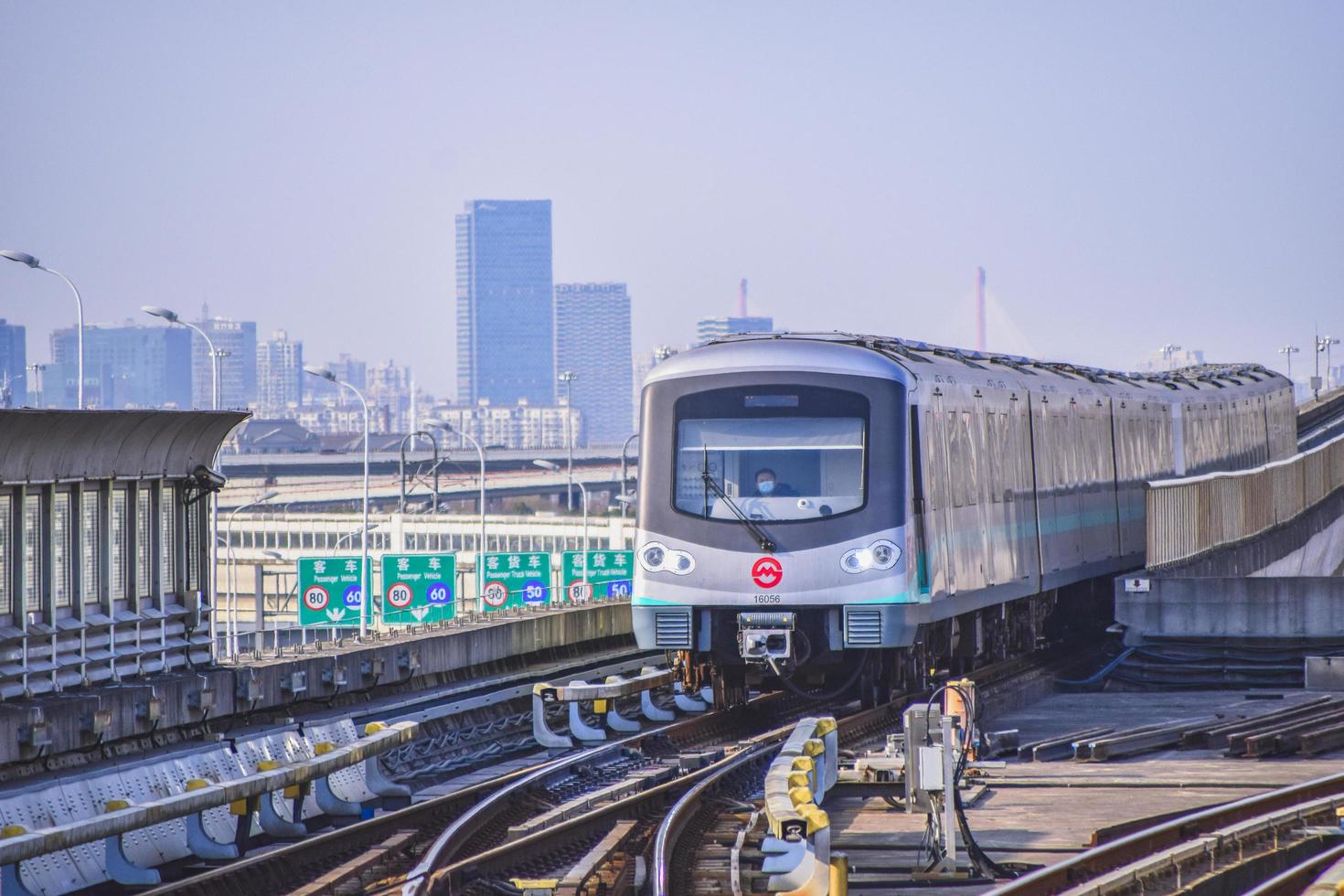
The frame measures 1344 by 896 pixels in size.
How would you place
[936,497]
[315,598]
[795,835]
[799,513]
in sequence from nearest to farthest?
1. [795,835]
2. [799,513]
3. [936,497]
4. [315,598]

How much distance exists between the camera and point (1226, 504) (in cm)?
3603

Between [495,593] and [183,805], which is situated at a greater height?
[183,805]

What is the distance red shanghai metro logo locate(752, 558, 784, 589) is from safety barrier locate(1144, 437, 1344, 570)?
11.9m

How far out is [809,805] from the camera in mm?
11547

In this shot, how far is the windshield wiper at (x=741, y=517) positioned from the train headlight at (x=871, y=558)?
672 millimetres

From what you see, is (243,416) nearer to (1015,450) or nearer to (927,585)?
(927,585)

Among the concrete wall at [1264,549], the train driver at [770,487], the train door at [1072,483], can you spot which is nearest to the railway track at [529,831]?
the train driver at [770,487]

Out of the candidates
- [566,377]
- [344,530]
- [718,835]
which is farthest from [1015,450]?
[344,530]

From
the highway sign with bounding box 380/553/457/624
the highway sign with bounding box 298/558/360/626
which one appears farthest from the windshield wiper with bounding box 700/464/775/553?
the highway sign with bounding box 380/553/457/624

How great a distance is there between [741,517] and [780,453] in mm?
674

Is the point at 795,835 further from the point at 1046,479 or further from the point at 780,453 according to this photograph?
the point at 1046,479

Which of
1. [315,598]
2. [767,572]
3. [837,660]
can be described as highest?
[767,572]

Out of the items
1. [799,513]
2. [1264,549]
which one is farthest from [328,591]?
[799,513]

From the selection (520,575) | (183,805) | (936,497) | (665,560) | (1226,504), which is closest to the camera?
(183,805)
